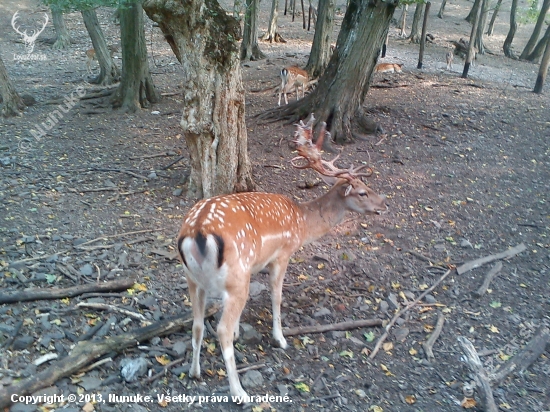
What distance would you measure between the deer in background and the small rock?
0.18m

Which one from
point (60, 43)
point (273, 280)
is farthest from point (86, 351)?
point (60, 43)

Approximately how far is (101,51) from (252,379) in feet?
33.9

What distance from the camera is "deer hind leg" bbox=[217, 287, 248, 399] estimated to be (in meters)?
3.19

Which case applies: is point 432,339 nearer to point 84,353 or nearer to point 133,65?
point 84,353

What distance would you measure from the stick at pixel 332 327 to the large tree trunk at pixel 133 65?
23.7 ft

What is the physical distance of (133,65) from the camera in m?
9.83

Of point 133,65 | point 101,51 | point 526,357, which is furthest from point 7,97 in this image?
point 526,357

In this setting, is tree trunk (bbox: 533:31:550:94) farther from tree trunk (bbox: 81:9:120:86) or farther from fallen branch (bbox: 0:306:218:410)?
fallen branch (bbox: 0:306:218:410)

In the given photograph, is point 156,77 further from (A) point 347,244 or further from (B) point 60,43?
(A) point 347,244

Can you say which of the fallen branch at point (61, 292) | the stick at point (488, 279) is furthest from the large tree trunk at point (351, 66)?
the fallen branch at point (61, 292)

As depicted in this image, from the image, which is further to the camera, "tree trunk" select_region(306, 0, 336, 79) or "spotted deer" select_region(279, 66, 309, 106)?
"tree trunk" select_region(306, 0, 336, 79)

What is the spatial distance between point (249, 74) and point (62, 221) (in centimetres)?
924

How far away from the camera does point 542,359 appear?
387cm

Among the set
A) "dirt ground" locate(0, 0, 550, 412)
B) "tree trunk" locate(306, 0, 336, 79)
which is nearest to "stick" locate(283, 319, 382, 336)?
"dirt ground" locate(0, 0, 550, 412)
